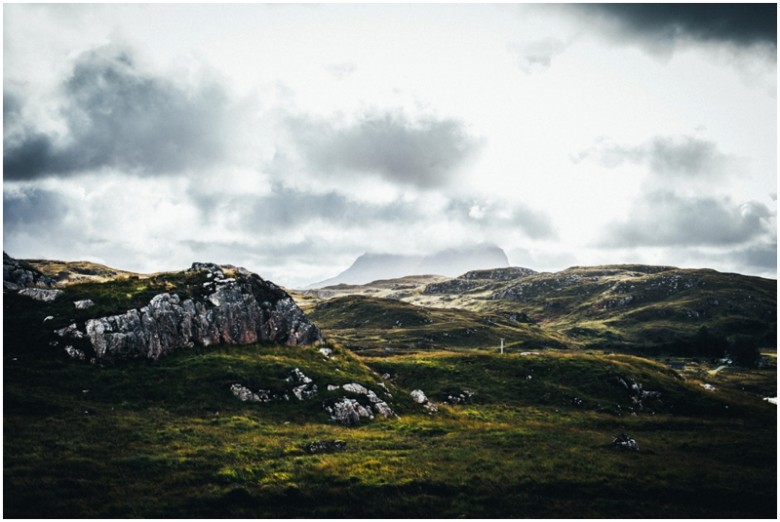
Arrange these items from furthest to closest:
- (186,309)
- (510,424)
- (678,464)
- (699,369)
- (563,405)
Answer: (699,369) < (563,405) < (186,309) < (510,424) < (678,464)

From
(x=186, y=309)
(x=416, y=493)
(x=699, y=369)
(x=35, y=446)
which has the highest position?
(x=186, y=309)

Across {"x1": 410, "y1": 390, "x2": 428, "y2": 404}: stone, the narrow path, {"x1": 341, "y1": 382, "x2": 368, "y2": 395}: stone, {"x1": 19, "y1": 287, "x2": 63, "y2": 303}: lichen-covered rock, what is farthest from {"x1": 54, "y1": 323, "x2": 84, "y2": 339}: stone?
the narrow path

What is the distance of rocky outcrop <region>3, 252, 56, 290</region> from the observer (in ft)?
186

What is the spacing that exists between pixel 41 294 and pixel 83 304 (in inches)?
257

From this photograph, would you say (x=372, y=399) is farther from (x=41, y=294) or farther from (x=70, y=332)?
(x=41, y=294)

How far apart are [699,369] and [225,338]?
499 ft

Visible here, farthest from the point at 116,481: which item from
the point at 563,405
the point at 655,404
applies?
the point at 655,404

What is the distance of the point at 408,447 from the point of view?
124 feet

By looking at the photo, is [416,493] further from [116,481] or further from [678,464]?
[678,464]

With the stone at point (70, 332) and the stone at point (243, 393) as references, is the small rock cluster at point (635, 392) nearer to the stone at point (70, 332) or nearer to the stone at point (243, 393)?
the stone at point (243, 393)

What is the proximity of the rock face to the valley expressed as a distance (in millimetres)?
437

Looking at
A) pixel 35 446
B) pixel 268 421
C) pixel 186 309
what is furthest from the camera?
pixel 186 309

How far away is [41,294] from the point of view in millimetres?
52469

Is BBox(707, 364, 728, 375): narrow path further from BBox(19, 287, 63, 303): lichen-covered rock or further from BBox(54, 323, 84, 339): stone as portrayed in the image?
BBox(19, 287, 63, 303): lichen-covered rock
